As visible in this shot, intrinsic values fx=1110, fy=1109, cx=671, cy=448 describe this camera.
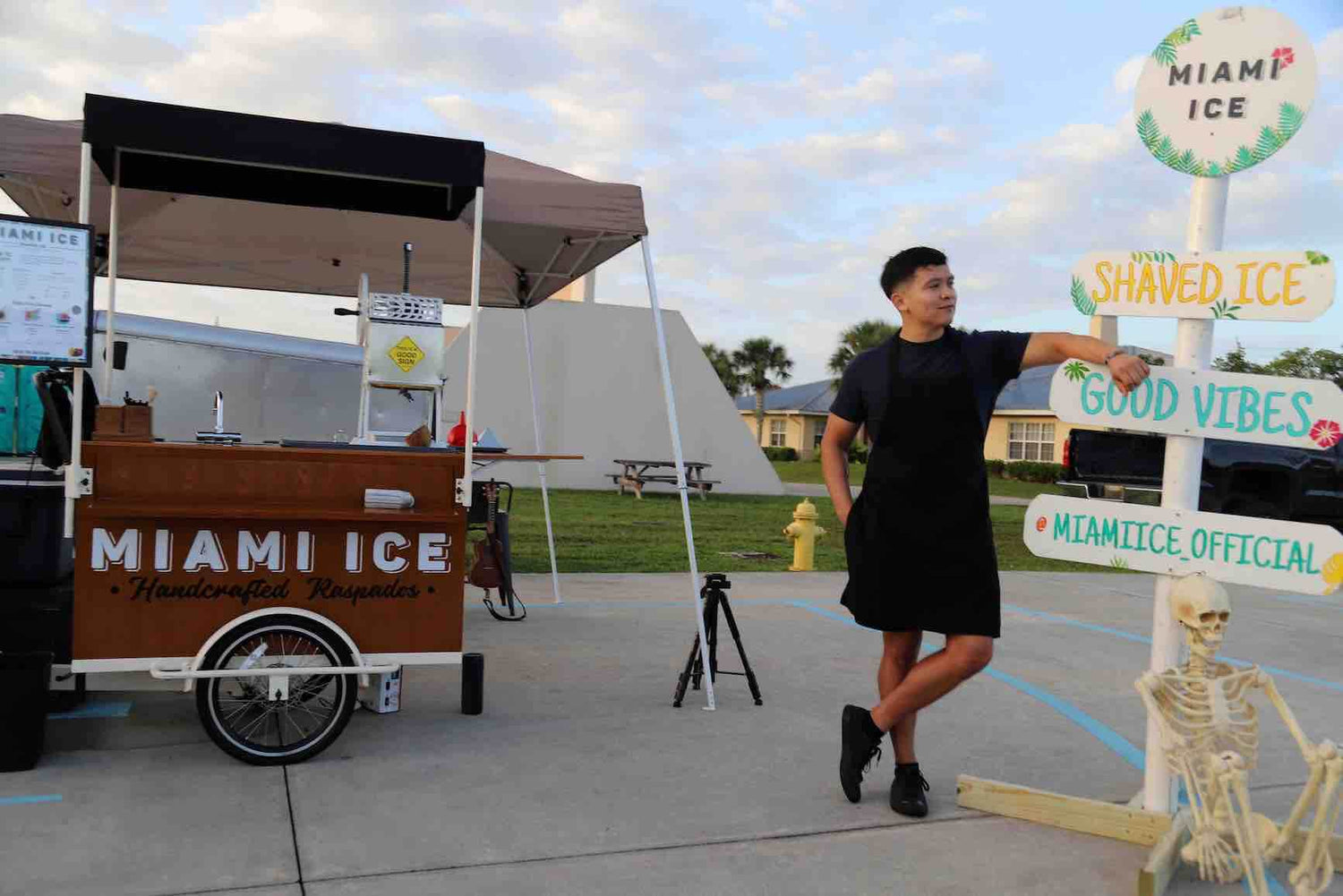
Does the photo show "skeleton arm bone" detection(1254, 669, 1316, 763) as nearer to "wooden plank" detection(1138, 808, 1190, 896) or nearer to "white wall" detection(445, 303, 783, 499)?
"wooden plank" detection(1138, 808, 1190, 896)

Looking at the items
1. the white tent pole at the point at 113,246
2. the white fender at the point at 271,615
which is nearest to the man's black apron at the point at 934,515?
the white fender at the point at 271,615

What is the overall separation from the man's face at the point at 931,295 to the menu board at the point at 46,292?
3047 mm

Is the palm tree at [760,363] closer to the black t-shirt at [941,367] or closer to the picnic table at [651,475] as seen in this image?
the picnic table at [651,475]

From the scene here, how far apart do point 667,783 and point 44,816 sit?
2.19 meters

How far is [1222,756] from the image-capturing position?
306 centimetres

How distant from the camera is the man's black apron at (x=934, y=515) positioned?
376 centimetres

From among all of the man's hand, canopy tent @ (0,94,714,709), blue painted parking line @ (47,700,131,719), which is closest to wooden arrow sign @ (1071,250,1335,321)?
the man's hand

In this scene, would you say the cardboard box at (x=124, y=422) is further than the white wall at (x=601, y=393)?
No

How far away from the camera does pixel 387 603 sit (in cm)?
466

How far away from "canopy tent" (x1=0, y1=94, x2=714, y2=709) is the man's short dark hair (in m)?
1.60

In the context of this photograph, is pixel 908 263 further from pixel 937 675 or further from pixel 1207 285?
pixel 937 675

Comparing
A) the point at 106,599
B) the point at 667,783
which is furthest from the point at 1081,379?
the point at 106,599

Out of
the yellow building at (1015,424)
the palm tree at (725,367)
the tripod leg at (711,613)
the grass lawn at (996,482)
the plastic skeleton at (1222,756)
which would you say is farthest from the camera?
the palm tree at (725,367)

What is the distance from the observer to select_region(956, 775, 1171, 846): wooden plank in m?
3.77
